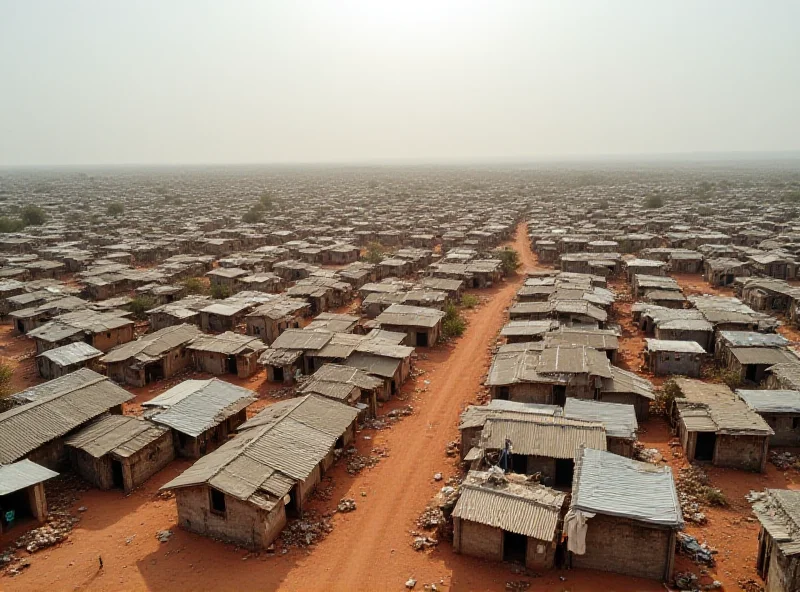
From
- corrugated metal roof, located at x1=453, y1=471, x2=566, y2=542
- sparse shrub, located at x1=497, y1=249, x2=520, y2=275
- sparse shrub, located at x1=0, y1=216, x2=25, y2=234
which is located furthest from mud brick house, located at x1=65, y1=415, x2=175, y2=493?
sparse shrub, located at x1=0, y1=216, x2=25, y2=234

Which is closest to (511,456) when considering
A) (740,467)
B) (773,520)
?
(773,520)

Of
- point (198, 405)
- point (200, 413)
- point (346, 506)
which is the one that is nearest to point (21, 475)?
point (200, 413)

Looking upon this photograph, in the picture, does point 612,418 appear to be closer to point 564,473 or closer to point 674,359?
point 564,473

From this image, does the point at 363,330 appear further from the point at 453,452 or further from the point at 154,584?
the point at 154,584

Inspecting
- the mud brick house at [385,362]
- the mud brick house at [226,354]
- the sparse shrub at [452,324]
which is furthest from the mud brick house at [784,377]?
the mud brick house at [226,354]

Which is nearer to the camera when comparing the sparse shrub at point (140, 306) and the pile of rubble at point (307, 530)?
the pile of rubble at point (307, 530)

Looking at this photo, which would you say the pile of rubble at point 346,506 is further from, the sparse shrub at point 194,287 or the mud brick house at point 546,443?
the sparse shrub at point 194,287

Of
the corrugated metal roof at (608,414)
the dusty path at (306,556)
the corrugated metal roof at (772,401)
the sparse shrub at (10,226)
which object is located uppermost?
the sparse shrub at (10,226)
